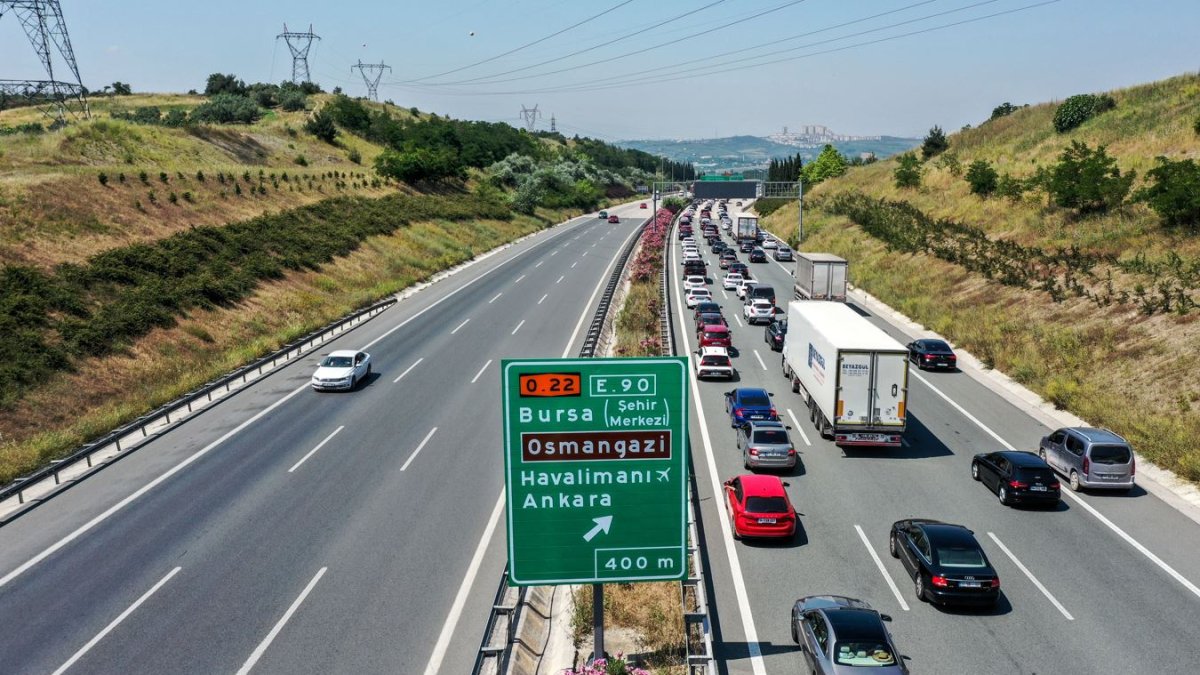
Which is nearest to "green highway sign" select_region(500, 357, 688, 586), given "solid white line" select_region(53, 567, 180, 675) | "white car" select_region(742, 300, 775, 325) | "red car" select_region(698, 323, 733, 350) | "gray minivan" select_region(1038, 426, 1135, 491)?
"solid white line" select_region(53, 567, 180, 675)

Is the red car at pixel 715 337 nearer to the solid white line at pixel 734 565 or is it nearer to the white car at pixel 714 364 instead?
the white car at pixel 714 364

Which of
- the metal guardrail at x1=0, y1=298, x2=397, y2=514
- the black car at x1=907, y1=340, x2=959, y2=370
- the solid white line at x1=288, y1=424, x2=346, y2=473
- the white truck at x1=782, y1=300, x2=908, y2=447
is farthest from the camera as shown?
the black car at x1=907, y1=340, x2=959, y2=370

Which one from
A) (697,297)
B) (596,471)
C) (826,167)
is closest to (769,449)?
(596,471)

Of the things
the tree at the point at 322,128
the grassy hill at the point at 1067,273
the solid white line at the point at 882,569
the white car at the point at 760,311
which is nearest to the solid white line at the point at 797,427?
the solid white line at the point at 882,569

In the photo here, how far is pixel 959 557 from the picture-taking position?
17.2 metres

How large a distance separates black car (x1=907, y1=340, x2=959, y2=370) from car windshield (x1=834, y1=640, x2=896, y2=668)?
26.3 meters

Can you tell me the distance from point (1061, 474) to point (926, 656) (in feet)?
43.3

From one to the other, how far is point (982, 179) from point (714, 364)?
155 feet

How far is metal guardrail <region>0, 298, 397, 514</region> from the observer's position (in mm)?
23156

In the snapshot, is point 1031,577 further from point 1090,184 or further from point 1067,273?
point 1090,184

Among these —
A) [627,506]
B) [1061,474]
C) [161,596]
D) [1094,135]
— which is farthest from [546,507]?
[1094,135]

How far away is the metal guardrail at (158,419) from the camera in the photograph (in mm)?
23156

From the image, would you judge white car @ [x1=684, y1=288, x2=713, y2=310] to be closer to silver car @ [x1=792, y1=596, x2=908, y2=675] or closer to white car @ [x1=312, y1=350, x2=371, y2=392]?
white car @ [x1=312, y1=350, x2=371, y2=392]

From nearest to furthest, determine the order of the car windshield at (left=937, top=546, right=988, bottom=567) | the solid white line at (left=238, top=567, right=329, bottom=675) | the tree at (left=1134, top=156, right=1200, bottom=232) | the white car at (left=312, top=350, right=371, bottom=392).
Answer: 1. the solid white line at (left=238, top=567, right=329, bottom=675)
2. the car windshield at (left=937, top=546, right=988, bottom=567)
3. the white car at (left=312, top=350, right=371, bottom=392)
4. the tree at (left=1134, top=156, right=1200, bottom=232)
